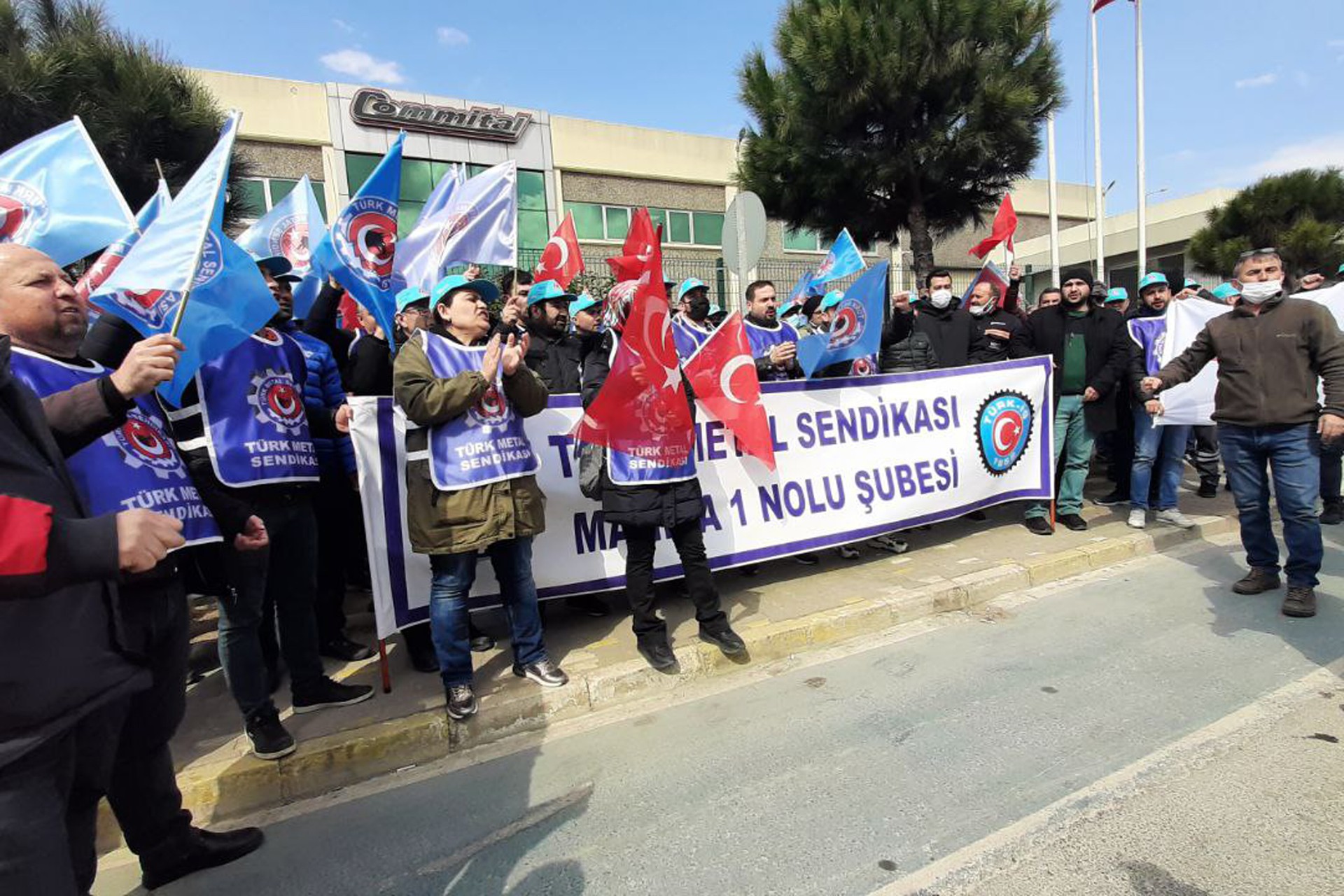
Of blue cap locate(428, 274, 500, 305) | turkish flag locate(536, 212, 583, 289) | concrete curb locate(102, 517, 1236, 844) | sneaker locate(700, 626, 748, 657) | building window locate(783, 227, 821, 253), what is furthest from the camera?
building window locate(783, 227, 821, 253)

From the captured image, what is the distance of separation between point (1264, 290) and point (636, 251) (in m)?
3.72

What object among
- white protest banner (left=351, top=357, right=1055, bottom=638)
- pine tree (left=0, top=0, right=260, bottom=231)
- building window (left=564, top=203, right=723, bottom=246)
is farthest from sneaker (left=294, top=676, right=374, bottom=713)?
building window (left=564, top=203, right=723, bottom=246)

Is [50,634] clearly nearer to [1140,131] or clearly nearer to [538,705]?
[538,705]

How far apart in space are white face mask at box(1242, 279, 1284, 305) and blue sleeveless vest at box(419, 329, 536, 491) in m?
4.37

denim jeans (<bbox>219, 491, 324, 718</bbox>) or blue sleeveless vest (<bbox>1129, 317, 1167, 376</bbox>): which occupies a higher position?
blue sleeveless vest (<bbox>1129, 317, 1167, 376</bbox>)

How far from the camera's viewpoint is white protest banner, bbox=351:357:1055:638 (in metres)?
3.73

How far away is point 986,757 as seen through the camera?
2836 mm

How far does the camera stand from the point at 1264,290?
428cm

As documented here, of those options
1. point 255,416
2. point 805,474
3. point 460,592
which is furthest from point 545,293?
point 460,592

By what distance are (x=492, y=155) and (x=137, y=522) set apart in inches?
938

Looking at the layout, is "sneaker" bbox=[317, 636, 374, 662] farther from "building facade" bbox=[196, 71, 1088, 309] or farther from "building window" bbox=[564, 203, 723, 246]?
"building window" bbox=[564, 203, 723, 246]

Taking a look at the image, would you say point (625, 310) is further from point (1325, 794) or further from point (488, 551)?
point (1325, 794)

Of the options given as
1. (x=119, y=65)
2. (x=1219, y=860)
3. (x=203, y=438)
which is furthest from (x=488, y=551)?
(x=119, y=65)

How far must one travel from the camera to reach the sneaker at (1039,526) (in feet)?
19.0
